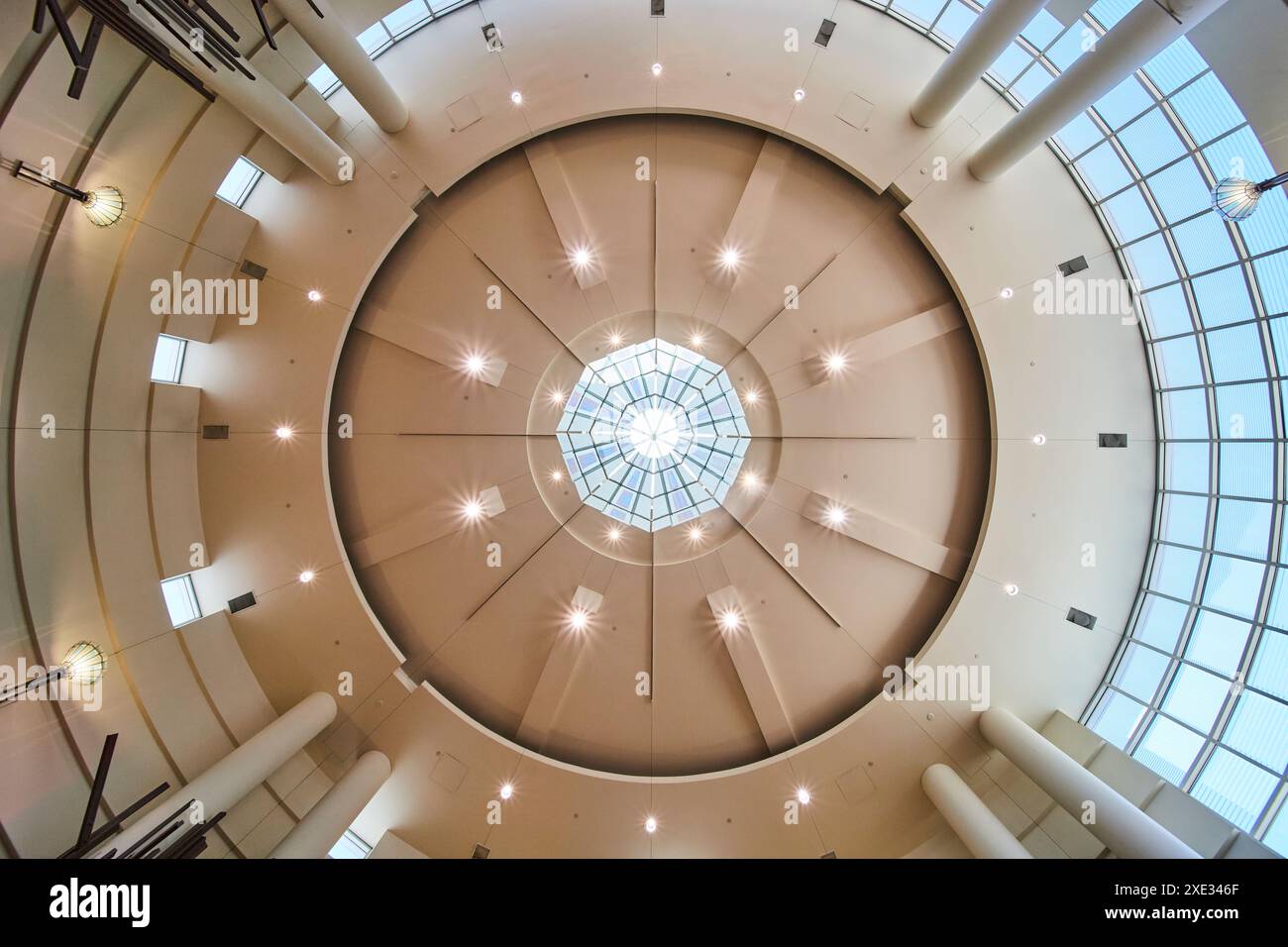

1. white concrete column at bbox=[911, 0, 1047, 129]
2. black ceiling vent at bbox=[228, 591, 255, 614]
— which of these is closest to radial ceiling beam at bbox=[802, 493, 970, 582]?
white concrete column at bbox=[911, 0, 1047, 129]

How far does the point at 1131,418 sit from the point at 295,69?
22.8 metres

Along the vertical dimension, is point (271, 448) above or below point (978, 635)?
above

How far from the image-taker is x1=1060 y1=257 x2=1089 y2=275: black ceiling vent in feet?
50.4

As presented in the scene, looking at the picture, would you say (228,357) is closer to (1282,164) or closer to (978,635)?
(978,635)

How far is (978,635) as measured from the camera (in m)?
16.0

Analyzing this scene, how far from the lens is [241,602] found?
15094 millimetres

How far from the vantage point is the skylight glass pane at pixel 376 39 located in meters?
14.7

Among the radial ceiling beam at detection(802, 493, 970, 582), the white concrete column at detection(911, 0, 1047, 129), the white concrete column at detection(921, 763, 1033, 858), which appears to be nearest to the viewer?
the white concrete column at detection(911, 0, 1047, 129)

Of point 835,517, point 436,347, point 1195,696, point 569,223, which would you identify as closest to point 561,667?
point 835,517

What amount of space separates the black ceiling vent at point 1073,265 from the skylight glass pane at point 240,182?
21013mm

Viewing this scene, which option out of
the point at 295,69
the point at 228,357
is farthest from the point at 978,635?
the point at 295,69

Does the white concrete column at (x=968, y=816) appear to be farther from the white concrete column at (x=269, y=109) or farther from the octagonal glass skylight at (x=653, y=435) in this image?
the white concrete column at (x=269, y=109)

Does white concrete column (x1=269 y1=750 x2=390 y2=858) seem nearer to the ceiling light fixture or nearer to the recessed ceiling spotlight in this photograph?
the recessed ceiling spotlight

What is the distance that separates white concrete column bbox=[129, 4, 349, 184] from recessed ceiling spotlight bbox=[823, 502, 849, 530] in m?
15.4
